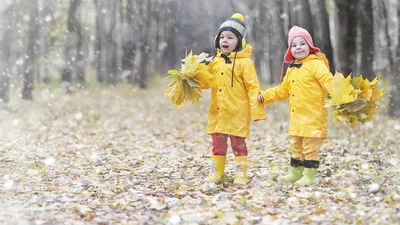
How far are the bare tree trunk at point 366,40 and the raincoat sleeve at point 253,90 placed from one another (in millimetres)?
10958

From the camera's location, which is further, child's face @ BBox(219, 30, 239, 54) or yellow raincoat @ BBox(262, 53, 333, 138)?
child's face @ BBox(219, 30, 239, 54)

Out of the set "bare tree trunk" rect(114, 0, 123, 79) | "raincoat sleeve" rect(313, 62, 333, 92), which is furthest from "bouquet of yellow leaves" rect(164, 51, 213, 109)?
"bare tree trunk" rect(114, 0, 123, 79)

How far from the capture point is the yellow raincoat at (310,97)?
6316 millimetres

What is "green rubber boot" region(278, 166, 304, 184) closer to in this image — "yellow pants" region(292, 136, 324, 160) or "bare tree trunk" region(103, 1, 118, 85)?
"yellow pants" region(292, 136, 324, 160)

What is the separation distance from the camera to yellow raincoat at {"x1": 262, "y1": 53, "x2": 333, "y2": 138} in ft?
20.7

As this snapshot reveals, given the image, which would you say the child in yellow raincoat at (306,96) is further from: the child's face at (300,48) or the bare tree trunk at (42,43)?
the bare tree trunk at (42,43)

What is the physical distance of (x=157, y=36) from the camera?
38250 millimetres

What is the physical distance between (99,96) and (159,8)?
37.8 ft

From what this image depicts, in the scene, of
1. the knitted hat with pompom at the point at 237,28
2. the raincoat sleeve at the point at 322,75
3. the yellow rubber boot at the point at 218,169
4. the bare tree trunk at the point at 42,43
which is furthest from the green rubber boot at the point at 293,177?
the bare tree trunk at the point at 42,43

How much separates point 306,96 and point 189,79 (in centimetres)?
144

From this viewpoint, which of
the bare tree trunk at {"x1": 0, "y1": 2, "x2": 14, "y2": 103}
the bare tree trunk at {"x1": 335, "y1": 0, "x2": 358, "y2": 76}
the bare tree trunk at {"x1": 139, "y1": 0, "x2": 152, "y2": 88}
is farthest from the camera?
the bare tree trunk at {"x1": 139, "y1": 0, "x2": 152, "y2": 88}

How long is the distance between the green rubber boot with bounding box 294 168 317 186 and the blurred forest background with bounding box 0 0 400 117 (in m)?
7.26

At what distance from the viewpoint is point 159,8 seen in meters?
35.4

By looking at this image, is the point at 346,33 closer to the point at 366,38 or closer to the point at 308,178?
the point at 366,38
